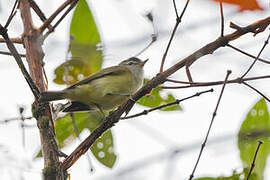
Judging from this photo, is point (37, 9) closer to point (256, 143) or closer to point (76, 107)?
point (76, 107)

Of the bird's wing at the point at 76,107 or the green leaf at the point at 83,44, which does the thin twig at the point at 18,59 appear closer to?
the green leaf at the point at 83,44

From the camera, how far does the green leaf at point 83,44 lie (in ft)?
10.4

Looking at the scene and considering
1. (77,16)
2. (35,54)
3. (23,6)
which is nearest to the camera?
(35,54)

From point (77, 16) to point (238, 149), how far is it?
190cm

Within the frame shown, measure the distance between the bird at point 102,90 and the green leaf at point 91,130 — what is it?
0.21 metres

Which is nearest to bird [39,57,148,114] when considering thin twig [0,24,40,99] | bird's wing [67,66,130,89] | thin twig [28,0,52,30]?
bird's wing [67,66,130,89]

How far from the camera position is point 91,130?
3.44 meters

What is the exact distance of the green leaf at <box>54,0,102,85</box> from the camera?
3.16 m

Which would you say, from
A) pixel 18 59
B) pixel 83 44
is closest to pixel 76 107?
pixel 83 44

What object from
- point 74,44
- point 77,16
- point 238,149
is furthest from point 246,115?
point 77,16

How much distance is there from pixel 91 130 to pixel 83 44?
0.84 metres

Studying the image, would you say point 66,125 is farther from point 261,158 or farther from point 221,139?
point 221,139

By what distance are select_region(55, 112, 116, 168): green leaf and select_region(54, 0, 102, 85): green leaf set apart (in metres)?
0.40

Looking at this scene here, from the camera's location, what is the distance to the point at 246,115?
2486 mm
